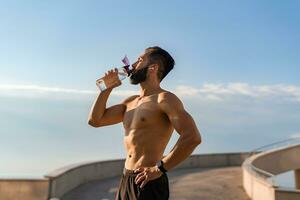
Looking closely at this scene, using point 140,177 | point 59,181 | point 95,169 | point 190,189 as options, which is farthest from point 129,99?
point 95,169

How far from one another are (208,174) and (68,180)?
936cm

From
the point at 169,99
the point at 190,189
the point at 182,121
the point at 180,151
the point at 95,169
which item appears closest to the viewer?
the point at 180,151

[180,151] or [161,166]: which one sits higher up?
[180,151]

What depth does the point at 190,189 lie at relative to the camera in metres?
15.4

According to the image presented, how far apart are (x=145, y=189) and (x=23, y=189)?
9107 millimetres

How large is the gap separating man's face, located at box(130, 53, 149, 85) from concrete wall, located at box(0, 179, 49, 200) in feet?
29.1

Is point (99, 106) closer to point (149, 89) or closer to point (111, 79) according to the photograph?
point (111, 79)

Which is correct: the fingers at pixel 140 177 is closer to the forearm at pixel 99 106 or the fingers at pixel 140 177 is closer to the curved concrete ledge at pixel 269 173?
the forearm at pixel 99 106

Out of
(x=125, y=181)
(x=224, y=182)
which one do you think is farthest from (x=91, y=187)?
(x=125, y=181)

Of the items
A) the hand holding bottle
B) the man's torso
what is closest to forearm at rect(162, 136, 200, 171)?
the man's torso

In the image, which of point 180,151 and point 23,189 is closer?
point 180,151

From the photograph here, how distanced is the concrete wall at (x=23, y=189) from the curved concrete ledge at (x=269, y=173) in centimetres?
647

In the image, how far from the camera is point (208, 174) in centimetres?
2067

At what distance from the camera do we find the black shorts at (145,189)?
3.07 metres
